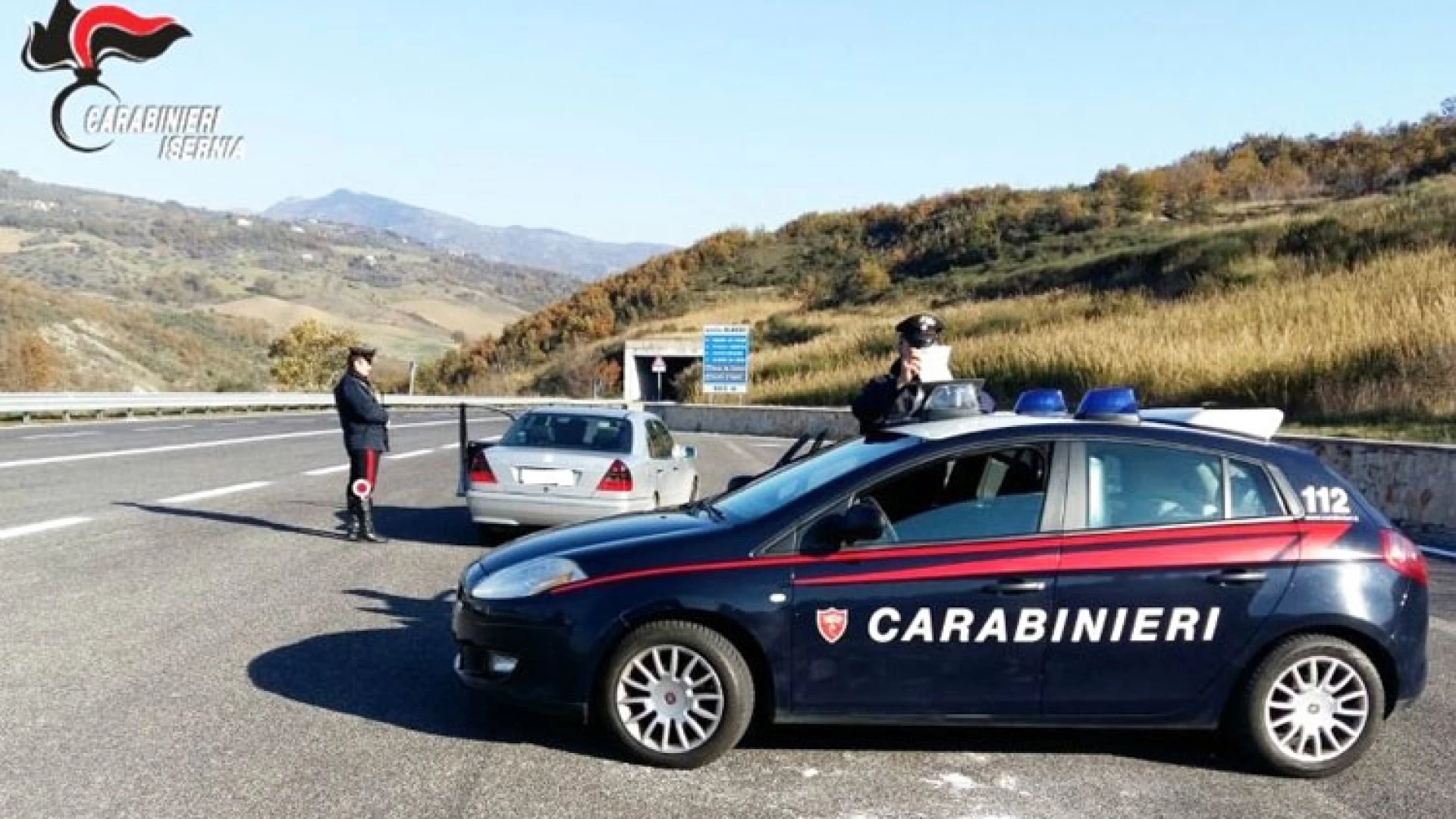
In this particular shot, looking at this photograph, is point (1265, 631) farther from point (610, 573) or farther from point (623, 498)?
point (623, 498)

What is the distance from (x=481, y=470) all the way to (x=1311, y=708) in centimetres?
759

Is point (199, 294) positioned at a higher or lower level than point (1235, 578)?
higher

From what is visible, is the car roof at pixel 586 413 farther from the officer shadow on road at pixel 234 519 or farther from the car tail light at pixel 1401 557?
the car tail light at pixel 1401 557

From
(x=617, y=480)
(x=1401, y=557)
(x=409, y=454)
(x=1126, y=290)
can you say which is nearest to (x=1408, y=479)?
(x=617, y=480)

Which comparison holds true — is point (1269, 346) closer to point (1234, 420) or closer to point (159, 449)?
point (159, 449)

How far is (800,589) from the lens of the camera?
207 inches

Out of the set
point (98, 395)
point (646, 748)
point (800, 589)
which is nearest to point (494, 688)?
point (646, 748)

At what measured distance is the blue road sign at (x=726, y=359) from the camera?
53969 millimetres

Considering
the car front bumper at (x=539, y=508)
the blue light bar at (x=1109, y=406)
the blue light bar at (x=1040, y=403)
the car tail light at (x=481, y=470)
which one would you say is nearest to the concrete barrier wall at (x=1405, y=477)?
the car front bumper at (x=539, y=508)

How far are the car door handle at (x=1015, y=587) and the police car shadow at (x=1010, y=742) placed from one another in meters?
0.75

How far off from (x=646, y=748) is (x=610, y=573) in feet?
2.43

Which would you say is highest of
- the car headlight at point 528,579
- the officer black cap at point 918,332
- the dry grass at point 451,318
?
the dry grass at point 451,318

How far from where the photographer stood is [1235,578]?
5391 millimetres

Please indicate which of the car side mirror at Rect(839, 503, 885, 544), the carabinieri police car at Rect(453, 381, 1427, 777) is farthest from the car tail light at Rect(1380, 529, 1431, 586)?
the car side mirror at Rect(839, 503, 885, 544)
